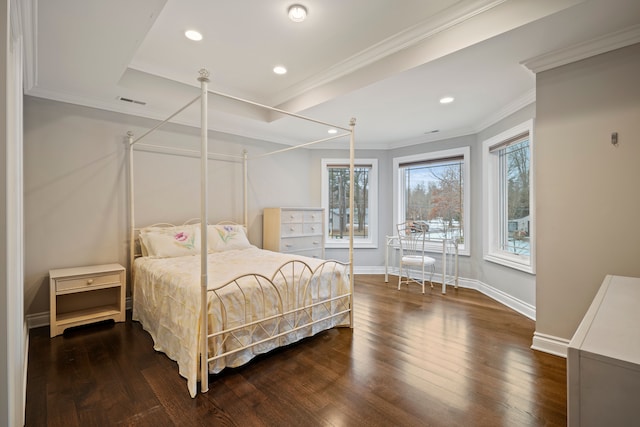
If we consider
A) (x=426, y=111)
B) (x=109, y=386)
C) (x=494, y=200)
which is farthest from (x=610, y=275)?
(x=109, y=386)

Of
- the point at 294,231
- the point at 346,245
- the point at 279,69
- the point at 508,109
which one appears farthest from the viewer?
the point at 346,245

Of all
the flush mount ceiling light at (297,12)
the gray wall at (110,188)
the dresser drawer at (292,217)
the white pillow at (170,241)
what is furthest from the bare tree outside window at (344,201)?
the flush mount ceiling light at (297,12)

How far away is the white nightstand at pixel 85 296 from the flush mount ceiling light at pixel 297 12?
2.88 meters

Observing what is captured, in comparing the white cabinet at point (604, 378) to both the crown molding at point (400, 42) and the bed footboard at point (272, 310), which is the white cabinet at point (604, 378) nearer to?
the bed footboard at point (272, 310)

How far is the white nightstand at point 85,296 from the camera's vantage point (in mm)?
2781

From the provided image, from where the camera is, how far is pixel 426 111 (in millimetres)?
3703

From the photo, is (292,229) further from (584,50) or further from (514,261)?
(584,50)

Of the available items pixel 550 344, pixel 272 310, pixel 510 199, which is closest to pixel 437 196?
pixel 510 199

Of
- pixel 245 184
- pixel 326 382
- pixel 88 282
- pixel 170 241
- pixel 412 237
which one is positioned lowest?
pixel 326 382

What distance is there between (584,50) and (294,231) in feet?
12.0

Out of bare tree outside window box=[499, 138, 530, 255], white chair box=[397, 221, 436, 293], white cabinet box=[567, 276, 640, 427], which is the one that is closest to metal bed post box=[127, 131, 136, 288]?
white chair box=[397, 221, 436, 293]

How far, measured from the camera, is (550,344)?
2.49 m

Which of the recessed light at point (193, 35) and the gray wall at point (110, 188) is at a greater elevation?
the recessed light at point (193, 35)

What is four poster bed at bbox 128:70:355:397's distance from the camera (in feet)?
6.64
